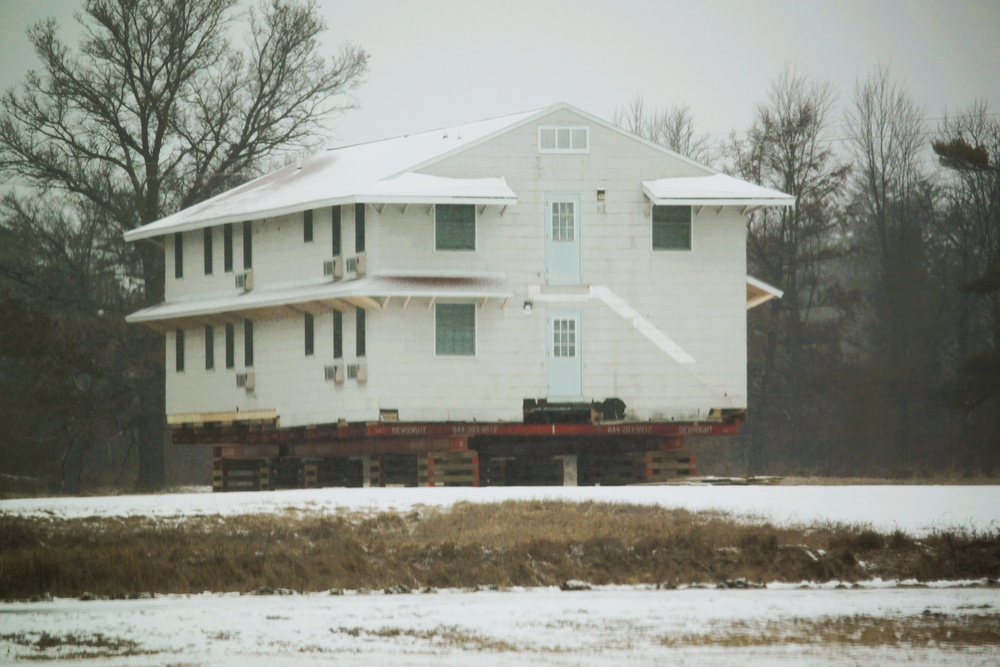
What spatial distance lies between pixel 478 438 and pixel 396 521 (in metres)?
12.9

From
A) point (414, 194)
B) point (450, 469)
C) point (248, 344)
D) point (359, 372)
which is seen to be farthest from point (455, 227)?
point (248, 344)

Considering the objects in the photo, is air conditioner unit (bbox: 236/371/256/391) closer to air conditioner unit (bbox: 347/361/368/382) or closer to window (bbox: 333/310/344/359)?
window (bbox: 333/310/344/359)

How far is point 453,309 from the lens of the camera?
39781 mm

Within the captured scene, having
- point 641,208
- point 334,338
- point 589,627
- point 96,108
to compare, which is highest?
point 96,108

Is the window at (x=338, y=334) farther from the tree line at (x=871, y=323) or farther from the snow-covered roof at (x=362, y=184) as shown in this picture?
the tree line at (x=871, y=323)

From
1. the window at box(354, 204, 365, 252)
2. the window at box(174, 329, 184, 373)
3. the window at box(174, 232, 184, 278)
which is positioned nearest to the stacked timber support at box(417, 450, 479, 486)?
the window at box(354, 204, 365, 252)

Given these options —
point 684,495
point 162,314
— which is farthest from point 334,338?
point 684,495

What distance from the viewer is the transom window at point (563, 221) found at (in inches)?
1594

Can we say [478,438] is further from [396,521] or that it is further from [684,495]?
[396,521]

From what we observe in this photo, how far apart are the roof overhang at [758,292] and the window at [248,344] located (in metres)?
12.4

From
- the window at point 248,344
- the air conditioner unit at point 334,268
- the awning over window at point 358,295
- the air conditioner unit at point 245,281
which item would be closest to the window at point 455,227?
the awning over window at point 358,295

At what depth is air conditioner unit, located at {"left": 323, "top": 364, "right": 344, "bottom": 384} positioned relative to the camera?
40.0m

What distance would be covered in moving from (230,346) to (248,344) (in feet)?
3.55

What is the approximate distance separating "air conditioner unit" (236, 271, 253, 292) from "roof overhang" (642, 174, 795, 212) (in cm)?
1013
